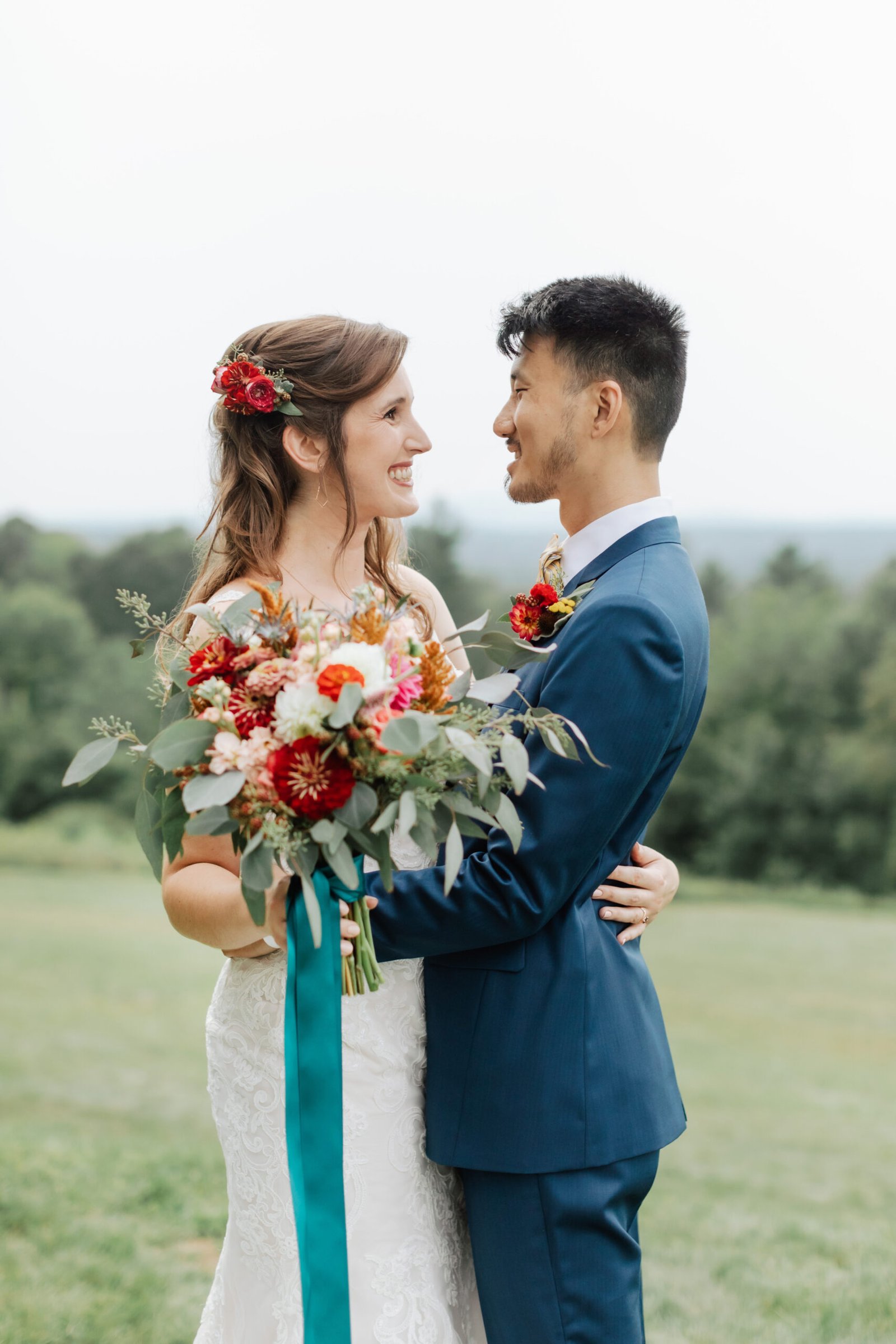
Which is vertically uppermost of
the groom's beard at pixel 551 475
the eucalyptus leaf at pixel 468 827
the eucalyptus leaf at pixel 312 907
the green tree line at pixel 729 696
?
the groom's beard at pixel 551 475

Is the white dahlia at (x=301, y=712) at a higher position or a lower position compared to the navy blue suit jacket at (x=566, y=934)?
higher

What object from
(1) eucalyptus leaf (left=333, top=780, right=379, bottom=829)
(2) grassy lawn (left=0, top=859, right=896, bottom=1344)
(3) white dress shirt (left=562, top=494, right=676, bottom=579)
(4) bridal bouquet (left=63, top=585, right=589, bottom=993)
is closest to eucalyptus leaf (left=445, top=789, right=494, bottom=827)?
(4) bridal bouquet (left=63, top=585, right=589, bottom=993)

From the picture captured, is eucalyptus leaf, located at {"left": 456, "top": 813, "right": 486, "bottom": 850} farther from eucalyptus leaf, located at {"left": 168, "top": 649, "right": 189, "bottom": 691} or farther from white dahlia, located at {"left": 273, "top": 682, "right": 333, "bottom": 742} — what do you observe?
eucalyptus leaf, located at {"left": 168, "top": 649, "right": 189, "bottom": 691}

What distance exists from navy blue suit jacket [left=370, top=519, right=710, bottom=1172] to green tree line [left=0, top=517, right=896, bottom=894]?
23.7 m

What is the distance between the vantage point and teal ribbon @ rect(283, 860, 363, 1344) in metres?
2.30

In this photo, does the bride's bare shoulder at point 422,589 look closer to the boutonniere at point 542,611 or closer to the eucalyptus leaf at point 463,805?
the boutonniere at point 542,611

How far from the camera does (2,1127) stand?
752 cm

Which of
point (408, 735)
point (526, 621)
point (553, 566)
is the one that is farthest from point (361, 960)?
point (553, 566)

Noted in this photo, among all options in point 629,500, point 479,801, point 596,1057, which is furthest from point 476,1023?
point 629,500

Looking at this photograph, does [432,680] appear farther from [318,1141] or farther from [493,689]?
[318,1141]

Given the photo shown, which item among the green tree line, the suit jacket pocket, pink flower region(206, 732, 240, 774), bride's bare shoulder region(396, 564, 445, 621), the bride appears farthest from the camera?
the green tree line

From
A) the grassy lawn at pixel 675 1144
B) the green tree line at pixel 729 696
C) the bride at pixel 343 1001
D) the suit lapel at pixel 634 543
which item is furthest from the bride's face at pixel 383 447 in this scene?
the green tree line at pixel 729 696

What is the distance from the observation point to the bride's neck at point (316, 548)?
3084 mm

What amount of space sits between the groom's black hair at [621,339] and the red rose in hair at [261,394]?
24.3 inches
